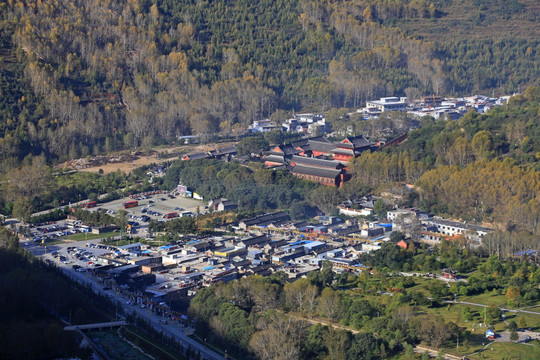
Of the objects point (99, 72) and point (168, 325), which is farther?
point (99, 72)

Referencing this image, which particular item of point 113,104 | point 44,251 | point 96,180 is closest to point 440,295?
point 44,251

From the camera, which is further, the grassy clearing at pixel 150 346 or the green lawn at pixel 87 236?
the green lawn at pixel 87 236

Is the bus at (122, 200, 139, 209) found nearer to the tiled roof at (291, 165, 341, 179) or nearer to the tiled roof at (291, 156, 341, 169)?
the tiled roof at (291, 165, 341, 179)

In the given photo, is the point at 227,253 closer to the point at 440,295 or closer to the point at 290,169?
the point at 440,295

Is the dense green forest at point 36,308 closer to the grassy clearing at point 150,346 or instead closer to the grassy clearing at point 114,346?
the grassy clearing at point 114,346

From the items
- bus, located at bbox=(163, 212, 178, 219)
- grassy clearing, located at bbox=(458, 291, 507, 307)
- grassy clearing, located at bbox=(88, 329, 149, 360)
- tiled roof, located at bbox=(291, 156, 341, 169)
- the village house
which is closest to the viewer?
grassy clearing, located at bbox=(88, 329, 149, 360)

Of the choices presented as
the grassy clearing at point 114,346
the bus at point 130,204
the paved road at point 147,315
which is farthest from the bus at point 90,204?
the grassy clearing at point 114,346

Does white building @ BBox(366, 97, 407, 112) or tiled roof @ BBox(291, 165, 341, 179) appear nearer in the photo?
tiled roof @ BBox(291, 165, 341, 179)

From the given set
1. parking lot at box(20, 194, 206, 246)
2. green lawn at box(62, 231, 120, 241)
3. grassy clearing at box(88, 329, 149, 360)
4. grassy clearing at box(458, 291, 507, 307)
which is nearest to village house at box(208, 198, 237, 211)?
parking lot at box(20, 194, 206, 246)

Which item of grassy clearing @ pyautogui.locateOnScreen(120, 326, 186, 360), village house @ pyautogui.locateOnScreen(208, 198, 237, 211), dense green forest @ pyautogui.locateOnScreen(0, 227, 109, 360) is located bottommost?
village house @ pyautogui.locateOnScreen(208, 198, 237, 211)
